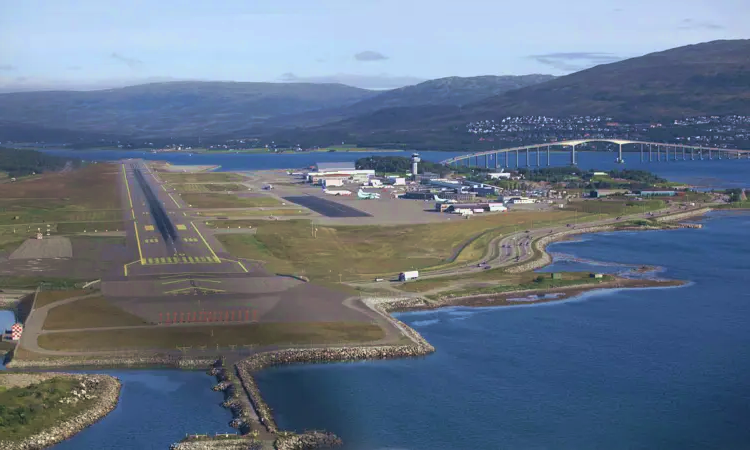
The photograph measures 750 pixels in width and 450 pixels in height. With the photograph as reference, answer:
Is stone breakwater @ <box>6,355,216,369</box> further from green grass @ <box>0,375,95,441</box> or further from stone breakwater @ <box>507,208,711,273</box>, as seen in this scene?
stone breakwater @ <box>507,208,711,273</box>

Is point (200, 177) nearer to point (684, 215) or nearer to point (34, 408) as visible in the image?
point (684, 215)

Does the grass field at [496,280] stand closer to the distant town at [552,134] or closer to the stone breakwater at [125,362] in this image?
the stone breakwater at [125,362]

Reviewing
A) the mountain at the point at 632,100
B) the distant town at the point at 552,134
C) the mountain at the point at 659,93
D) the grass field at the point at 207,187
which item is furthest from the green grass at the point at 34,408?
the mountain at the point at 659,93

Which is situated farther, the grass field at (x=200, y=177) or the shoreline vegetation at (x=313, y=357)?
the grass field at (x=200, y=177)

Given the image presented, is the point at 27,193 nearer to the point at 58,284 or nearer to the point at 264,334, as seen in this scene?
the point at 58,284

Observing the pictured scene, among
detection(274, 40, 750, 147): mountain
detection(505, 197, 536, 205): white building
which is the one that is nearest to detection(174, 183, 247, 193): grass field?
detection(505, 197, 536, 205): white building

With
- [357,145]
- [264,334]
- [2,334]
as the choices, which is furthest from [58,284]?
[357,145]

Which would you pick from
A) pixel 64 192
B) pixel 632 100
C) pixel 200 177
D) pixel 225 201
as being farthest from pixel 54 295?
pixel 632 100
